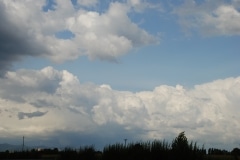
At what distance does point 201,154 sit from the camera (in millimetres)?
40969

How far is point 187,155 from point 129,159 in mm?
6881

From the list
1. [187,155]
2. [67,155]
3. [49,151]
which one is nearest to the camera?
[187,155]

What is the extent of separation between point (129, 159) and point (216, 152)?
2349 cm

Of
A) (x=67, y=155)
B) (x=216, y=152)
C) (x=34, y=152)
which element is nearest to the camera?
(x=67, y=155)

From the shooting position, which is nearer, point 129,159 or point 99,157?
point 129,159

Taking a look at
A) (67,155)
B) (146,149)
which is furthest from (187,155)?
(67,155)

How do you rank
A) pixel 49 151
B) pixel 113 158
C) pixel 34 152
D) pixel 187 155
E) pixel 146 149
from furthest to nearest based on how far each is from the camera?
1. pixel 49 151
2. pixel 34 152
3. pixel 113 158
4. pixel 146 149
5. pixel 187 155

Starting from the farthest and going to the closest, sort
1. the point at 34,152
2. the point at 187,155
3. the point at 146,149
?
1. the point at 34,152
2. the point at 146,149
3. the point at 187,155

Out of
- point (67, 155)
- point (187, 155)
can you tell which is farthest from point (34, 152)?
point (187, 155)

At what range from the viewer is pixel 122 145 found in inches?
1890

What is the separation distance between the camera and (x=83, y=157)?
173 feet

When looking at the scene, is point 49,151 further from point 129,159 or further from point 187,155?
point 187,155

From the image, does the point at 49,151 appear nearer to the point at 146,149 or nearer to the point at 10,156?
the point at 10,156

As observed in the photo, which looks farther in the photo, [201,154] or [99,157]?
[99,157]
